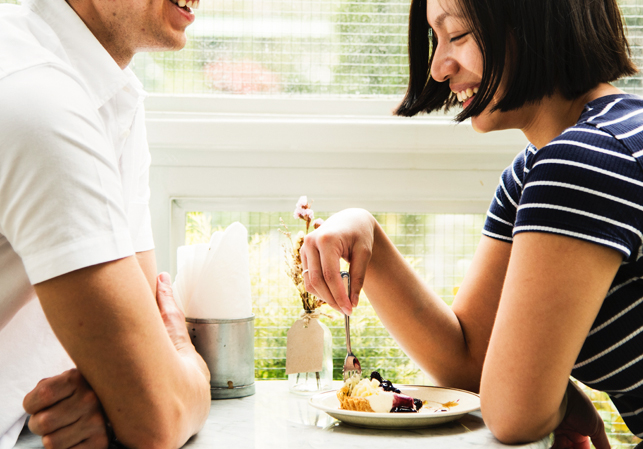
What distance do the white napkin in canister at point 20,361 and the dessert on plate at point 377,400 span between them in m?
0.45

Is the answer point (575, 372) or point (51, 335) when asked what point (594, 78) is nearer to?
point (575, 372)

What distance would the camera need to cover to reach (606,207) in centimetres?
75

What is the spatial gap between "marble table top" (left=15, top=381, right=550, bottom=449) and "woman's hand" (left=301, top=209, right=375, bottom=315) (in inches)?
7.8

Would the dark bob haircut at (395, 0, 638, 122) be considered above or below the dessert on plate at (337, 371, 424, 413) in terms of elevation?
above

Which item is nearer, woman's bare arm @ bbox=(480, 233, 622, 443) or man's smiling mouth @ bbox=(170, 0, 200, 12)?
woman's bare arm @ bbox=(480, 233, 622, 443)

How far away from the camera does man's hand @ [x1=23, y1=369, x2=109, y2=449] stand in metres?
0.69

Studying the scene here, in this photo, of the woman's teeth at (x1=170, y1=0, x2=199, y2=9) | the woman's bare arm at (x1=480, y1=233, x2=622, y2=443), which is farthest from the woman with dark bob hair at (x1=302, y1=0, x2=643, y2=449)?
the woman's teeth at (x1=170, y1=0, x2=199, y2=9)

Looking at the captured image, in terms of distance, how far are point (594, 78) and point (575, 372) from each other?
48 cm

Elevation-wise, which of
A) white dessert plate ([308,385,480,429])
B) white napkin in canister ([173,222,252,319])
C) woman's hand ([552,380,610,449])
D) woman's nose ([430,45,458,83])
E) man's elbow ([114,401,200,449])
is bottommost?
woman's hand ([552,380,610,449])

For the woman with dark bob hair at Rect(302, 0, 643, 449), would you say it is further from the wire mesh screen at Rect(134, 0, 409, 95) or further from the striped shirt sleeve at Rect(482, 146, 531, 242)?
the wire mesh screen at Rect(134, 0, 409, 95)

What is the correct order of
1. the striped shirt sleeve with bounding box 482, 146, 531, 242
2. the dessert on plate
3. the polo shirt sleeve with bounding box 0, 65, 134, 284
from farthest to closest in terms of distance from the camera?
the striped shirt sleeve with bounding box 482, 146, 531, 242, the dessert on plate, the polo shirt sleeve with bounding box 0, 65, 134, 284

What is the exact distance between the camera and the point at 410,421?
2.77ft

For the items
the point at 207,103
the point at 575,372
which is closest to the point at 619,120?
the point at 575,372

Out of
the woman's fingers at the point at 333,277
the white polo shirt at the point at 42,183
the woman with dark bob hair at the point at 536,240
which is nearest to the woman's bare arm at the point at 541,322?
the woman with dark bob hair at the point at 536,240
